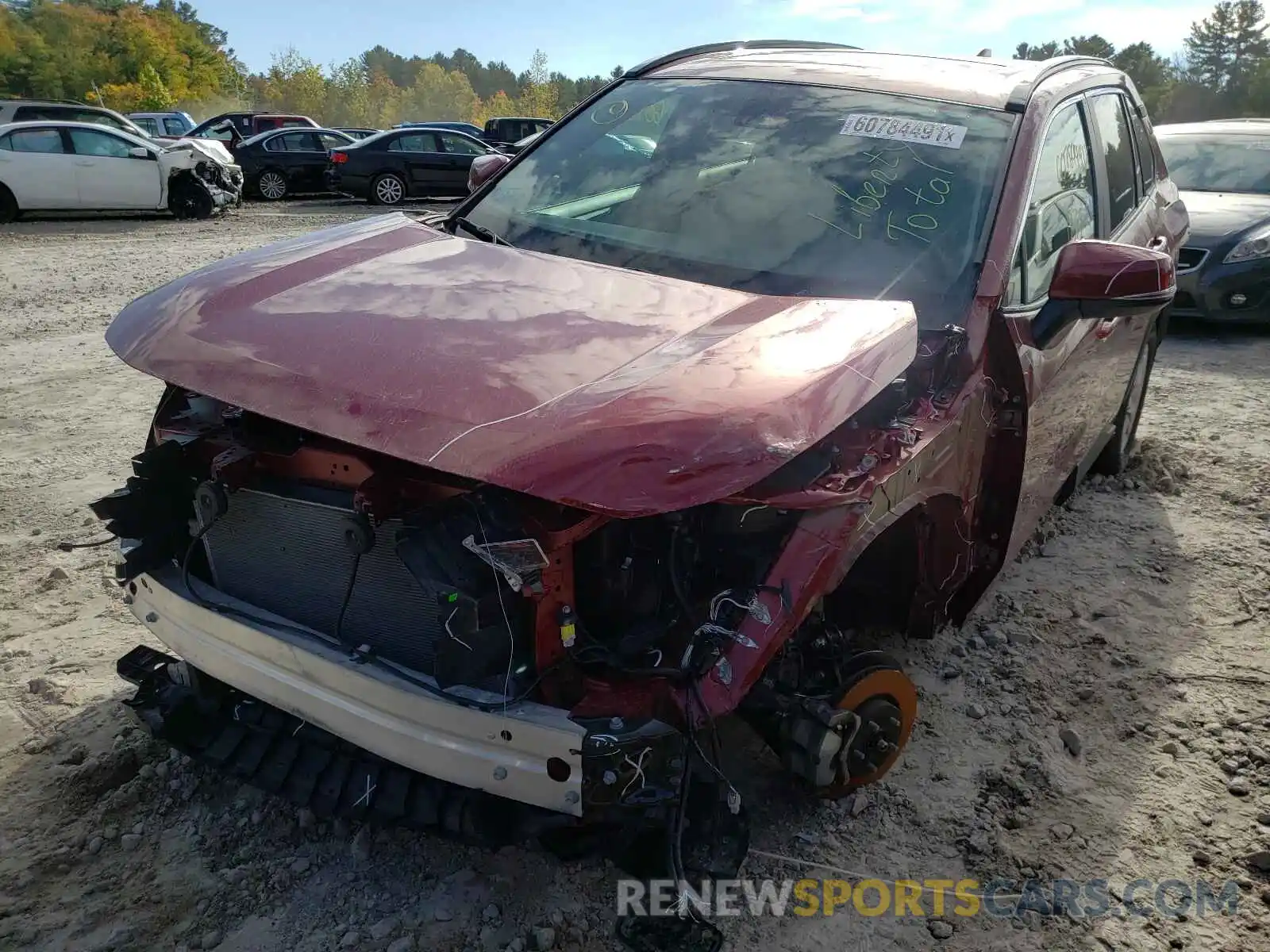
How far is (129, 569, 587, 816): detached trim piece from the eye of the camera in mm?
1962

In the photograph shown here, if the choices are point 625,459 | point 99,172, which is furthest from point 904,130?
point 99,172

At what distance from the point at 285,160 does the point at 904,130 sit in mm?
17828

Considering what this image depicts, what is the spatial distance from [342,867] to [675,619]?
3.67 ft

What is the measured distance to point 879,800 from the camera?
279 centimetres

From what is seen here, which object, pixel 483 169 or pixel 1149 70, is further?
pixel 1149 70

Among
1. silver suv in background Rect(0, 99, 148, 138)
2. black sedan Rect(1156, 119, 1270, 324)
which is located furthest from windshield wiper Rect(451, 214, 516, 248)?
silver suv in background Rect(0, 99, 148, 138)

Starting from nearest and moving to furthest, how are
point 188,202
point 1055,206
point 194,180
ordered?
point 1055,206 < point 194,180 < point 188,202

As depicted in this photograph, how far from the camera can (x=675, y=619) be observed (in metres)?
2.20

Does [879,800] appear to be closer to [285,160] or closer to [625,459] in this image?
[625,459]

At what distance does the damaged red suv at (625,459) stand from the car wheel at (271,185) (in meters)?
17.1

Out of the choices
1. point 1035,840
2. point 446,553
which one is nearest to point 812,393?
point 446,553

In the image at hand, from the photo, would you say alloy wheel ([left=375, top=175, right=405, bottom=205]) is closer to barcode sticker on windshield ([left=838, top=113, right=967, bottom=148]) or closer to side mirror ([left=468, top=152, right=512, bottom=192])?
side mirror ([left=468, top=152, right=512, bottom=192])

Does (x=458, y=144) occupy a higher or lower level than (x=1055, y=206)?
lower

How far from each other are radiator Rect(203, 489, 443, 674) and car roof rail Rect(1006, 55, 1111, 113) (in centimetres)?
246
